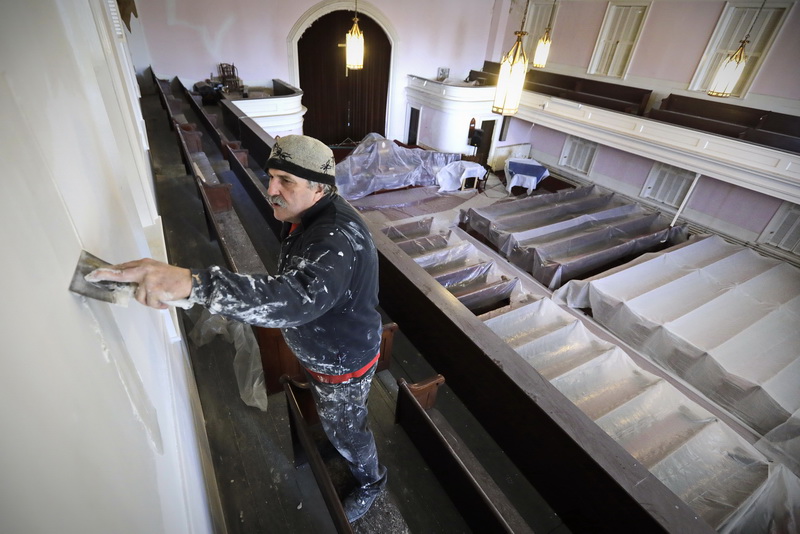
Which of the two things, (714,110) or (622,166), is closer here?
(714,110)

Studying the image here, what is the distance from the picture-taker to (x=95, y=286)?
0.77 meters

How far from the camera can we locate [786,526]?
3.31m

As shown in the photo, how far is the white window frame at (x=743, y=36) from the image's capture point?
8.60m

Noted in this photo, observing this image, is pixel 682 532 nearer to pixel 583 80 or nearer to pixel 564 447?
pixel 564 447

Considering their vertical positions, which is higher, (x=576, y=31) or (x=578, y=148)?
(x=576, y=31)

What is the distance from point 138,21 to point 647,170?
13.9 m

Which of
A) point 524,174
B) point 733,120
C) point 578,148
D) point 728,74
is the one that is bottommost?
point 524,174

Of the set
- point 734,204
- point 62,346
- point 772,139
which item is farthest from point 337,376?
point 734,204

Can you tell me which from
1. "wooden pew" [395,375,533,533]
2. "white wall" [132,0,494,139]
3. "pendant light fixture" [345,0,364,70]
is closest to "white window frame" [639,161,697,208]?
"white wall" [132,0,494,139]

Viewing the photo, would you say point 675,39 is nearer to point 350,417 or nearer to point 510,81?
point 510,81

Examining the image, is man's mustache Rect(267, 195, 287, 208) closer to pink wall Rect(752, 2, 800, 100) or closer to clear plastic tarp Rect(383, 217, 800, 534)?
clear plastic tarp Rect(383, 217, 800, 534)

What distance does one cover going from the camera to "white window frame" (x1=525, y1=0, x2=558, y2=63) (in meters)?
13.1

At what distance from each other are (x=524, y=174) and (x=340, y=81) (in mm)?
6886

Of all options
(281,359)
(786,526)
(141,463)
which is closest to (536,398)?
(281,359)
